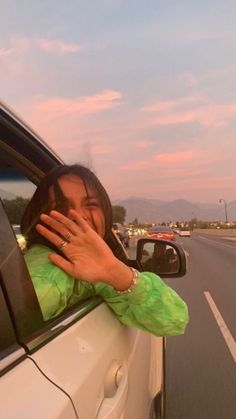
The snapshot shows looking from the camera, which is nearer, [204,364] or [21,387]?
[21,387]

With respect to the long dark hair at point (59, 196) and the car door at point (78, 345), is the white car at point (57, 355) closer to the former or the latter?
the car door at point (78, 345)

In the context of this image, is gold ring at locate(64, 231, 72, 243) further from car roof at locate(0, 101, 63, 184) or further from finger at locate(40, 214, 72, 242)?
car roof at locate(0, 101, 63, 184)

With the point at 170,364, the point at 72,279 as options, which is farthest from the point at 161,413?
the point at 170,364

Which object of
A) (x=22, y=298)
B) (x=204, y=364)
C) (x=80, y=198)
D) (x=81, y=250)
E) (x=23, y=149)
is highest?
(x=23, y=149)

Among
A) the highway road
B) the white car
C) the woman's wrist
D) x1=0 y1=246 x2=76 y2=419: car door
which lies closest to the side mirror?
the white car

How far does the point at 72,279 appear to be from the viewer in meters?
2.32

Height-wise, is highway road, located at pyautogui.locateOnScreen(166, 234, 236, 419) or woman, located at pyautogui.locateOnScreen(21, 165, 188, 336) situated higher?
woman, located at pyautogui.locateOnScreen(21, 165, 188, 336)

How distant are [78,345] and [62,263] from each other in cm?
38

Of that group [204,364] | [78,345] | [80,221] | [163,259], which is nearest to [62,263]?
[80,221]

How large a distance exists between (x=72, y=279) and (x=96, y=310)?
0.17m

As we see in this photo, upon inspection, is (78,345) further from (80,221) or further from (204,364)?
(204,364)

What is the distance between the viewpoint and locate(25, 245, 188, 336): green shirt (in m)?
2.22

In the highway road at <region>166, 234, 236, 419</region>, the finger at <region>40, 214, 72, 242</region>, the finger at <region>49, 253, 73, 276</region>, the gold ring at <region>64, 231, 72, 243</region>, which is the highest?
the finger at <region>40, 214, 72, 242</region>

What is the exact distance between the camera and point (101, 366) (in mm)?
1949
